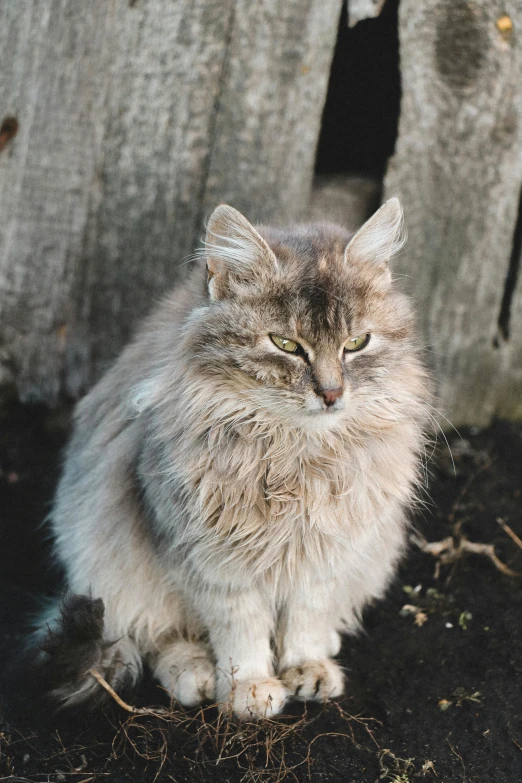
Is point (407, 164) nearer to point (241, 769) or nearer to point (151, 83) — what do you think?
point (151, 83)

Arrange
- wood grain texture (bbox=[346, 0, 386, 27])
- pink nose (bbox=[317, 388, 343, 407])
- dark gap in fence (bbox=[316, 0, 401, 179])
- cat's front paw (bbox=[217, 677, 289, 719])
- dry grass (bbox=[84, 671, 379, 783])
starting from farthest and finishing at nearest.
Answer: dark gap in fence (bbox=[316, 0, 401, 179]) < wood grain texture (bbox=[346, 0, 386, 27]) < cat's front paw (bbox=[217, 677, 289, 719]) < dry grass (bbox=[84, 671, 379, 783]) < pink nose (bbox=[317, 388, 343, 407])

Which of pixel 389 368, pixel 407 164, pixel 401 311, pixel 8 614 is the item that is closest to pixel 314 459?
pixel 389 368

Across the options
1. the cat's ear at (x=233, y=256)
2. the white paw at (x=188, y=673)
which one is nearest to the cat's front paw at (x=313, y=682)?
the white paw at (x=188, y=673)

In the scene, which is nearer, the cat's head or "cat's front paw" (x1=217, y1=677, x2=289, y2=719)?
the cat's head

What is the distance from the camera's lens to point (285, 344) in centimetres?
232

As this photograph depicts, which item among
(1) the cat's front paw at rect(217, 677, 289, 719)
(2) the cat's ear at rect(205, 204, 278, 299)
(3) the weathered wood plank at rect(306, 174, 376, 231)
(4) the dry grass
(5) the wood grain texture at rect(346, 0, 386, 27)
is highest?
(5) the wood grain texture at rect(346, 0, 386, 27)

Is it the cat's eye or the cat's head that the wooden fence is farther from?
the cat's eye

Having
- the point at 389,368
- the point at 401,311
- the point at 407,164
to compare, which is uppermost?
the point at 407,164

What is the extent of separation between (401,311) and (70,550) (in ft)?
4.60

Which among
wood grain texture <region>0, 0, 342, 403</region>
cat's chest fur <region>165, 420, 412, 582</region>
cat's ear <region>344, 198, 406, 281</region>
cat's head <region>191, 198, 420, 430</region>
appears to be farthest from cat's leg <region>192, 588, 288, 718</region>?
wood grain texture <region>0, 0, 342, 403</region>

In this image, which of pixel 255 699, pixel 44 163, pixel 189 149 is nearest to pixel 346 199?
pixel 189 149

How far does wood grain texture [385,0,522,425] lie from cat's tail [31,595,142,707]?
190cm

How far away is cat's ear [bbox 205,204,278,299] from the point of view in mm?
2344

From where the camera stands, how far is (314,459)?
8.11 feet
